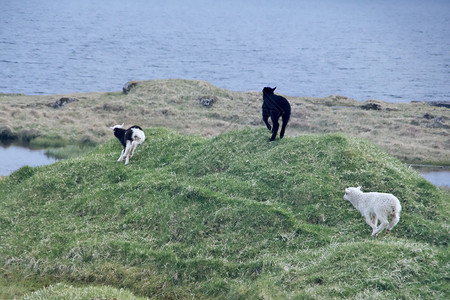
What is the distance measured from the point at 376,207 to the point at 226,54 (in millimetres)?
105215

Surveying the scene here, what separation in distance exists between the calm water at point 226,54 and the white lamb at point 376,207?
5352 cm

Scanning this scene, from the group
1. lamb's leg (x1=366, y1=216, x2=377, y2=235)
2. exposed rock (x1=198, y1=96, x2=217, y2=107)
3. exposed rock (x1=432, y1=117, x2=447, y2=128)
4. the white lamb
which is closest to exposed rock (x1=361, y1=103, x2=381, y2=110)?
exposed rock (x1=432, y1=117, x2=447, y2=128)

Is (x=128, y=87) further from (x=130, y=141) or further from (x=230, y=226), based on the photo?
(x=230, y=226)

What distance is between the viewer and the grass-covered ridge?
503 inches

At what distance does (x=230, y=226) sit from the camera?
50.8 ft

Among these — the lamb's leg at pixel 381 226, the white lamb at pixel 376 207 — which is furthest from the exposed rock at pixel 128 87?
the lamb's leg at pixel 381 226

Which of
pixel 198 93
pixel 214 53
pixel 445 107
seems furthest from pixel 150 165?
pixel 214 53

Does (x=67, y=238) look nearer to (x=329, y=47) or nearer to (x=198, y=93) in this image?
(x=198, y=93)

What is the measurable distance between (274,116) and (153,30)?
141 m

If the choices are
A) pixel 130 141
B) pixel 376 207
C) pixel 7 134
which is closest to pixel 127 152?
pixel 130 141

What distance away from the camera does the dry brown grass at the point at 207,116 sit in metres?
35.1

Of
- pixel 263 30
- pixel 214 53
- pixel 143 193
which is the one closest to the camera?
pixel 143 193

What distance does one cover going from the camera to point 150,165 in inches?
787

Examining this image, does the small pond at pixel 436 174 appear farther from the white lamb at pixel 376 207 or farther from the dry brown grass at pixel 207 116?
the white lamb at pixel 376 207
